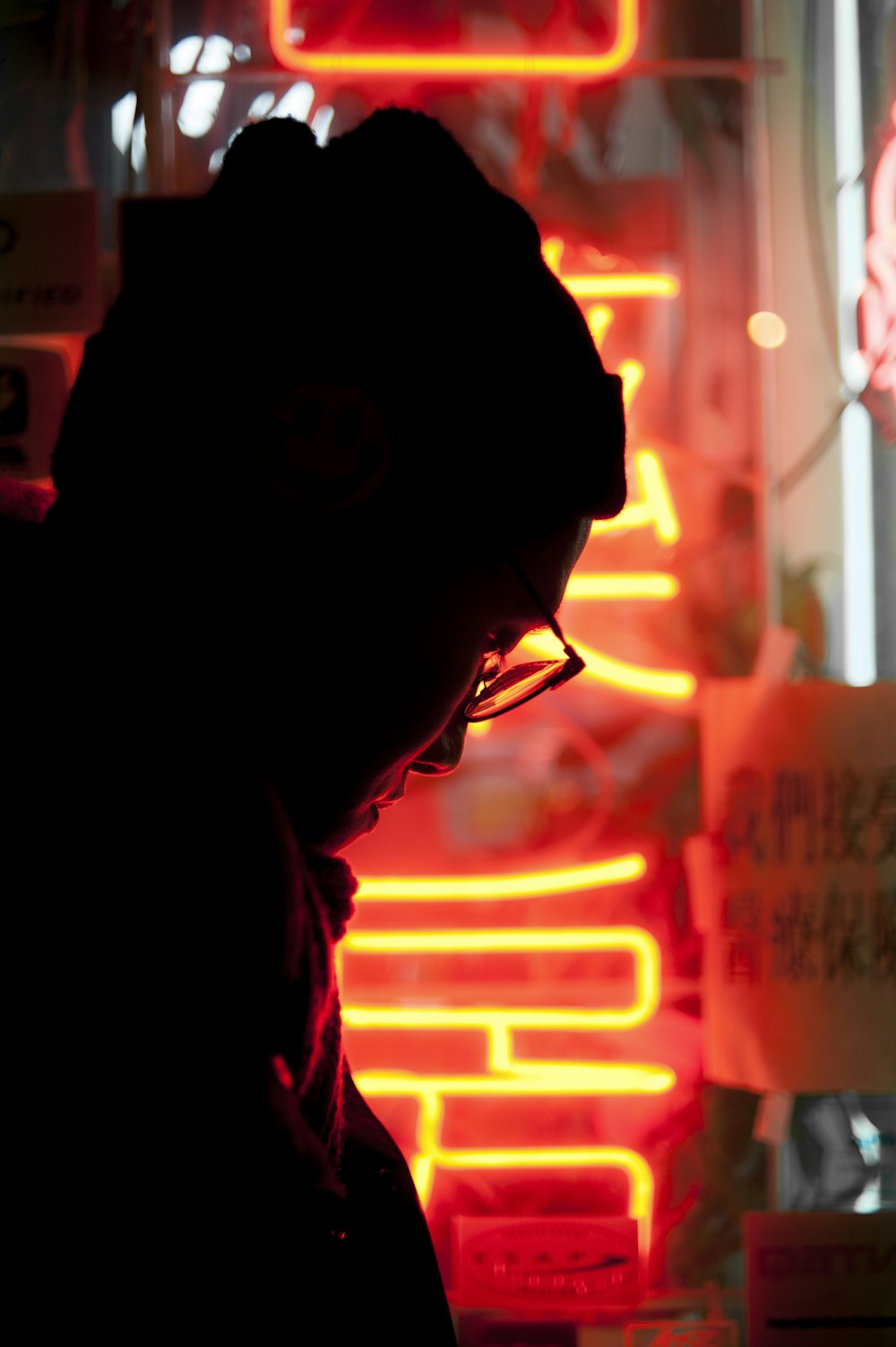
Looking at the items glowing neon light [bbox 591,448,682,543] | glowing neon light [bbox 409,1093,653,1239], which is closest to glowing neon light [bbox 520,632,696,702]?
glowing neon light [bbox 591,448,682,543]

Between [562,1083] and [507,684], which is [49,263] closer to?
[507,684]

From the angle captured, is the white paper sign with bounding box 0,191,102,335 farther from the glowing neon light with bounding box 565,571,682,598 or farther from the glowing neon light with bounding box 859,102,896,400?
the glowing neon light with bounding box 859,102,896,400

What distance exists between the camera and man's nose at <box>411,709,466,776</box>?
3.01ft

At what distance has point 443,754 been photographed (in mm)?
927

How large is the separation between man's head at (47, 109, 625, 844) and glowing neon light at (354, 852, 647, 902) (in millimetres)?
1091

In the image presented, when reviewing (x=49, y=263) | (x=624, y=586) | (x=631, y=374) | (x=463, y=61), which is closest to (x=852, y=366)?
(x=631, y=374)

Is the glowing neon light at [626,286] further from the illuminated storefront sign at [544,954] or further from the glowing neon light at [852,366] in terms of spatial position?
the glowing neon light at [852,366]

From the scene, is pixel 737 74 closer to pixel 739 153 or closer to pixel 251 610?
pixel 739 153

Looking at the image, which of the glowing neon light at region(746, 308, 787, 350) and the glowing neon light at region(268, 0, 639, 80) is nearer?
the glowing neon light at region(268, 0, 639, 80)

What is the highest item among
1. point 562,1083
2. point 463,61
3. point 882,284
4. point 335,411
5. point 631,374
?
point 463,61

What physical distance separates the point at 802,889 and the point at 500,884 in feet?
1.58

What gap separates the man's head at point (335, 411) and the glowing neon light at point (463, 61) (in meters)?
1.28

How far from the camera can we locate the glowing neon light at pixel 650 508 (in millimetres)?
1850

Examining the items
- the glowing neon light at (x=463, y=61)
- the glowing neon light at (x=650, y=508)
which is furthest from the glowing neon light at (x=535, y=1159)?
the glowing neon light at (x=463, y=61)
